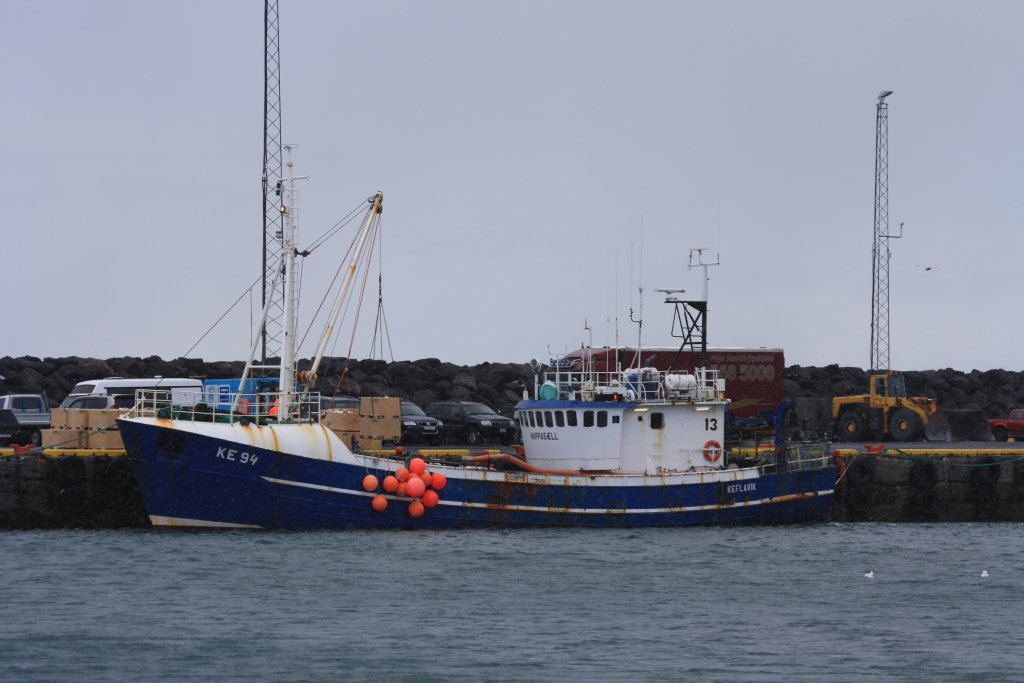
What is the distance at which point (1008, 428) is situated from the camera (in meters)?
47.1

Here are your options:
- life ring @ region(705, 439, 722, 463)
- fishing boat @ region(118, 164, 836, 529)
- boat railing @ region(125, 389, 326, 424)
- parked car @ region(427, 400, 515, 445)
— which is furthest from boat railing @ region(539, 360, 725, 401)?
parked car @ region(427, 400, 515, 445)

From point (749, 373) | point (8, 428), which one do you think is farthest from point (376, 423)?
point (749, 373)

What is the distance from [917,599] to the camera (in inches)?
883

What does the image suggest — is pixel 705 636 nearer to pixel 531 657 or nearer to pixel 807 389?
pixel 531 657

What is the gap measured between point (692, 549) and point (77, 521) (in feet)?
46.3

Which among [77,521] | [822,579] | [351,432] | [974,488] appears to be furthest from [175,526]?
[974,488]

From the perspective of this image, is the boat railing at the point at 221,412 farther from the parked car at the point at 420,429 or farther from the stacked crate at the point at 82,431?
the parked car at the point at 420,429

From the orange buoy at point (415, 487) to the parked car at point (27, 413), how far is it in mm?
14448

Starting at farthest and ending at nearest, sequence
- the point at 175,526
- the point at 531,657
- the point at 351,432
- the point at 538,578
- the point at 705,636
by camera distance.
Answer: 1. the point at 351,432
2. the point at 175,526
3. the point at 538,578
4. the point at 705,636
5. the point at 531,657

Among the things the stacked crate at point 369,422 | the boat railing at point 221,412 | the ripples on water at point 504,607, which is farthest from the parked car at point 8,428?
the stacked crate at point 369,422

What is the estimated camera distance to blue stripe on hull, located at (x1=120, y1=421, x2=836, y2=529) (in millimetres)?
25328

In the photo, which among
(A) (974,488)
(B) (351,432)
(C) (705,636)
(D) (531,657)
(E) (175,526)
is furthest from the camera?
(A) (974,488)

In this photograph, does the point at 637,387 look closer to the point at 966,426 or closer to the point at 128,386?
the point at 128,386

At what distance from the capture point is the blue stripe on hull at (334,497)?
2533 centimetres
